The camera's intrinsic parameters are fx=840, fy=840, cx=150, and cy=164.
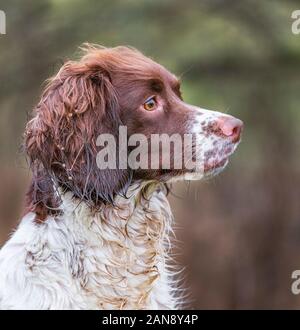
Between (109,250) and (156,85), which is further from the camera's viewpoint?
(156,85)

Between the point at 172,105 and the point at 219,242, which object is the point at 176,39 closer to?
the point at 219,242

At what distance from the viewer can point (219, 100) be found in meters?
8.95

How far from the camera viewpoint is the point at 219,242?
10.4 meters

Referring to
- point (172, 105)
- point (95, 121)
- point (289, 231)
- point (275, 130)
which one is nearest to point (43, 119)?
point (95, 121)

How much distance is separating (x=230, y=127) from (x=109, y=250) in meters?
0.90

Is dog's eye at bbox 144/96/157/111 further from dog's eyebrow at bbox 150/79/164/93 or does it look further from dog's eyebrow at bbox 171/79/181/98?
dog's eyebrow at bbox 171/79/181/98

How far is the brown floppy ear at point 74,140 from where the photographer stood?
4293 mm

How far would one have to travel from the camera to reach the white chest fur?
4227 mm

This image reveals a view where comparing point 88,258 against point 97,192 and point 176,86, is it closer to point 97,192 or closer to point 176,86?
point 97,192

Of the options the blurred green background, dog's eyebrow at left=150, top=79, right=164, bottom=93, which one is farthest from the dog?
the blurred green background

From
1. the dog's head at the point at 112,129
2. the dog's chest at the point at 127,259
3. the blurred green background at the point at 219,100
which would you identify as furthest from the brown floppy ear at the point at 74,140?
the blurred green background at the point at 219,100

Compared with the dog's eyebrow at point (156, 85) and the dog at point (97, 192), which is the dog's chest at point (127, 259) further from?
the dog's eyebrow at point (156, 85)

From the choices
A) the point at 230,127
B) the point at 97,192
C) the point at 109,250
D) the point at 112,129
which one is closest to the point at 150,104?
the point at 112,129

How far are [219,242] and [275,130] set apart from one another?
161 cm
